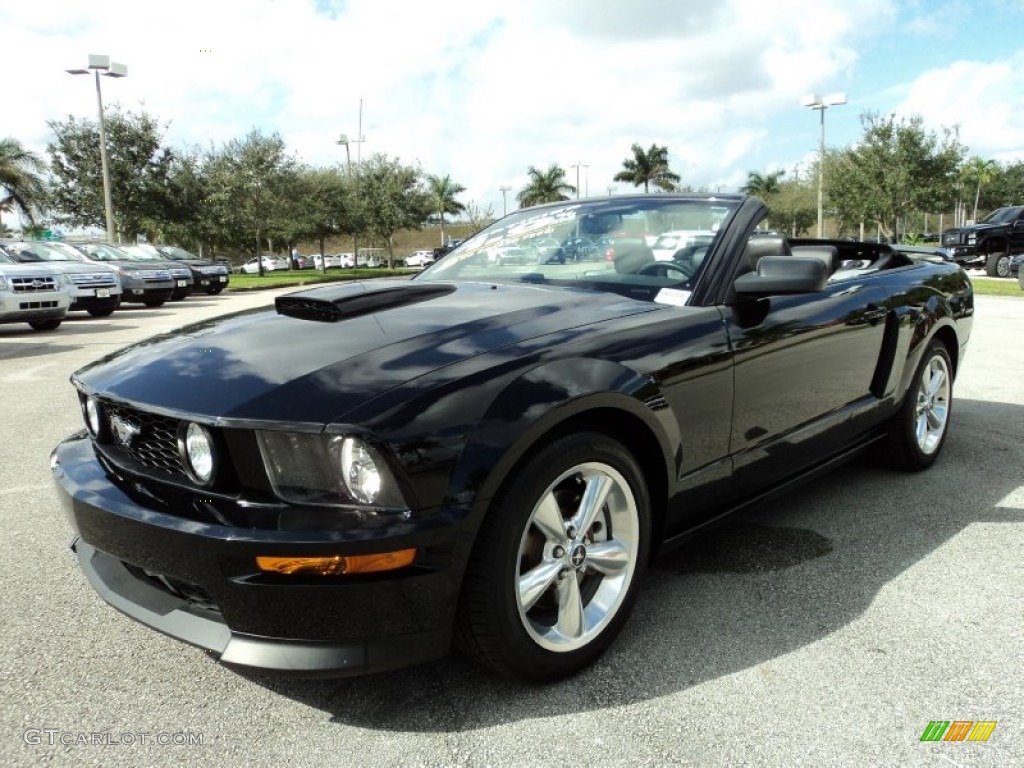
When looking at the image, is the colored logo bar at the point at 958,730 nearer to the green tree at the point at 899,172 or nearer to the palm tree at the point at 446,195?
the green tree at the point at 899,172

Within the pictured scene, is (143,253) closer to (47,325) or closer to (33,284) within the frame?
(47,325)

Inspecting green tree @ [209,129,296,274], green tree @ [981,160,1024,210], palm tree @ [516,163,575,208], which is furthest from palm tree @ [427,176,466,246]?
green tree @ [981,160,1024,210]

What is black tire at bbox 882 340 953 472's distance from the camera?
12.7 ft

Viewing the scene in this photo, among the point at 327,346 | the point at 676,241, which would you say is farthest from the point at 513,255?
the point at 327,346

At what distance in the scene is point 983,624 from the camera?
98.2 inches

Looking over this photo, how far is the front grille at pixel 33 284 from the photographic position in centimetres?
1100

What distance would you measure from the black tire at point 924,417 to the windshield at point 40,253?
13363 millimetres

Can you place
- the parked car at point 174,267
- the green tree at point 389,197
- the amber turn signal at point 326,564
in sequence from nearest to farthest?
the amber turn signal at point 326,564 → the parked car at point 174,267 → the green tree at point 389,197

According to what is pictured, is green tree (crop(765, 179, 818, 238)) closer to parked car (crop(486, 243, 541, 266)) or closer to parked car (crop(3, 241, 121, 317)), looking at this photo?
parked car (crop(3, 241, 121, 317))

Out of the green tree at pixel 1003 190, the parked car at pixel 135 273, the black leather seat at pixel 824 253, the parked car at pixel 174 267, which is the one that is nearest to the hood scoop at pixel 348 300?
the black leather seat at pixel 824 253

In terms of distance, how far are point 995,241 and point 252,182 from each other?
27.1 metres

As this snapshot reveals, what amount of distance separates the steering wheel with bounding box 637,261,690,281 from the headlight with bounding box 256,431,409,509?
1479 millimetres

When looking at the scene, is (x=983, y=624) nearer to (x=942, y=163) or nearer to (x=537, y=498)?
(x=537, y=498)

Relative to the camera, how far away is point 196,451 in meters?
1.90
